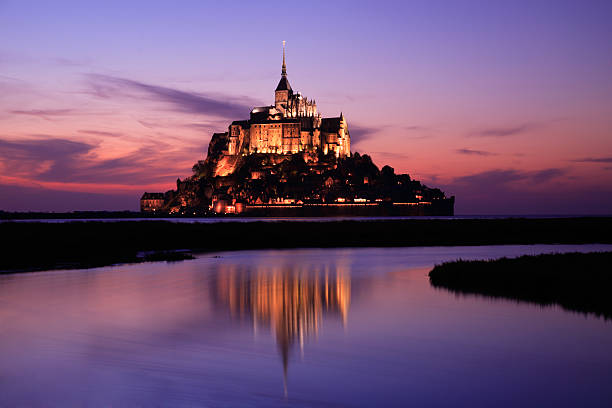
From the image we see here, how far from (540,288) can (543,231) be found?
3603 centimetres

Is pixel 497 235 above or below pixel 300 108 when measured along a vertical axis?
below

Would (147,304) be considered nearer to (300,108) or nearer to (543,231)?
(543,231)

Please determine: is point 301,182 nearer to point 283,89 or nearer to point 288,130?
point 288,130

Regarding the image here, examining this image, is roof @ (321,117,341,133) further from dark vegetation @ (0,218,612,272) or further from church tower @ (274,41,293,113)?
dark vegetation @ (0,218,612,272)

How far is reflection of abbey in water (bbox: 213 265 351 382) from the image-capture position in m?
11.2

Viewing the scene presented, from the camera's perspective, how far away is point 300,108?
147500 millimetres

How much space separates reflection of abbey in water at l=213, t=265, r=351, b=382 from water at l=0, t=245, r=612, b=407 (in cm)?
6

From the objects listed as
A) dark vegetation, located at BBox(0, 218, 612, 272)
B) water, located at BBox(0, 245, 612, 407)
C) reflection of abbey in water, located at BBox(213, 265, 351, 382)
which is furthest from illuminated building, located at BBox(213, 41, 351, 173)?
water, located at BBox(0, 245, 612, 407)

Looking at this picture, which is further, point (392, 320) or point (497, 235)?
point (497, 235)

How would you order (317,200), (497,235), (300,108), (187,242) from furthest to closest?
(300,108) < (317,200) < (497,235) < (187,242)

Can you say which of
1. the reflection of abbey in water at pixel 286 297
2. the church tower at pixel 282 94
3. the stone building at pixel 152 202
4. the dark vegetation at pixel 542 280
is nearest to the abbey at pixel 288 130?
the church tower at pixel 282 94

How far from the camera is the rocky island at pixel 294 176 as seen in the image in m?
137

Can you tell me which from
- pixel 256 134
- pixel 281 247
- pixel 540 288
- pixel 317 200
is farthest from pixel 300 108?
pixel 540 288

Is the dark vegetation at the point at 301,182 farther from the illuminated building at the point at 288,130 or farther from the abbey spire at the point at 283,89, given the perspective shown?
the abbey spire at the point at 283,89
